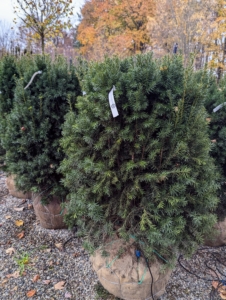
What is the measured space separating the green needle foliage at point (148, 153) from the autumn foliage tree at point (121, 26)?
477 inches

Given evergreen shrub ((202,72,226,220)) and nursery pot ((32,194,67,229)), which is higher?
evergreen shrub ((202,72,226,220))

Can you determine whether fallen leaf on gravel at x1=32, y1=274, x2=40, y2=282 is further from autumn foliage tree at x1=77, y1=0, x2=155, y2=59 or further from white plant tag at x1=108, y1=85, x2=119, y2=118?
autumn foliage tree at x1=77, y1=0, x2=155, y2=59

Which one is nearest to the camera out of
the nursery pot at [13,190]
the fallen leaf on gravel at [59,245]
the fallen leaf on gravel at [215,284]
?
the fallen leaf on gravel at [215,284]

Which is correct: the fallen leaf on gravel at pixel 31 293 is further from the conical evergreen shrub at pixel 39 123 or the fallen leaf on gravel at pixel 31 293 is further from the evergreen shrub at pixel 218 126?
the evergreen shrub at pixel 218 126

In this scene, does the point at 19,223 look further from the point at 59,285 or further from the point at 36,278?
the point at 59,285

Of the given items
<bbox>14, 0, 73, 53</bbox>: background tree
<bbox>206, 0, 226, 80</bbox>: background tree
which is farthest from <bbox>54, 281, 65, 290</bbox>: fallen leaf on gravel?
<bbox>206, 0, 226, 80</bbox>: background tree

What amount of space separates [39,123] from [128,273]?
1564 millimetres

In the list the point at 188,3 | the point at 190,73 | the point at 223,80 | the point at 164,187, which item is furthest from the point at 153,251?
the point at 188,3

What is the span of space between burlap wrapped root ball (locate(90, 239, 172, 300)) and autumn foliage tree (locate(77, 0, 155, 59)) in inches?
488

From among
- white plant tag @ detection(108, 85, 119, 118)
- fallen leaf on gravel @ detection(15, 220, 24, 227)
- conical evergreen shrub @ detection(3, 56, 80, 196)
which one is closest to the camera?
white plant tag @ detection(108, 85, 119, 118)

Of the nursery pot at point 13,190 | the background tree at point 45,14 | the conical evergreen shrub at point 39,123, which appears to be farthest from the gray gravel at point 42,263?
the background tree at point 45,14

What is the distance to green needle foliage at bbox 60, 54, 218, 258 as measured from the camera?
1406mm

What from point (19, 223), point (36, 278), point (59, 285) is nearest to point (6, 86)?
point (19, 223)

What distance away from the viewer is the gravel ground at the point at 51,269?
6.40 feet
